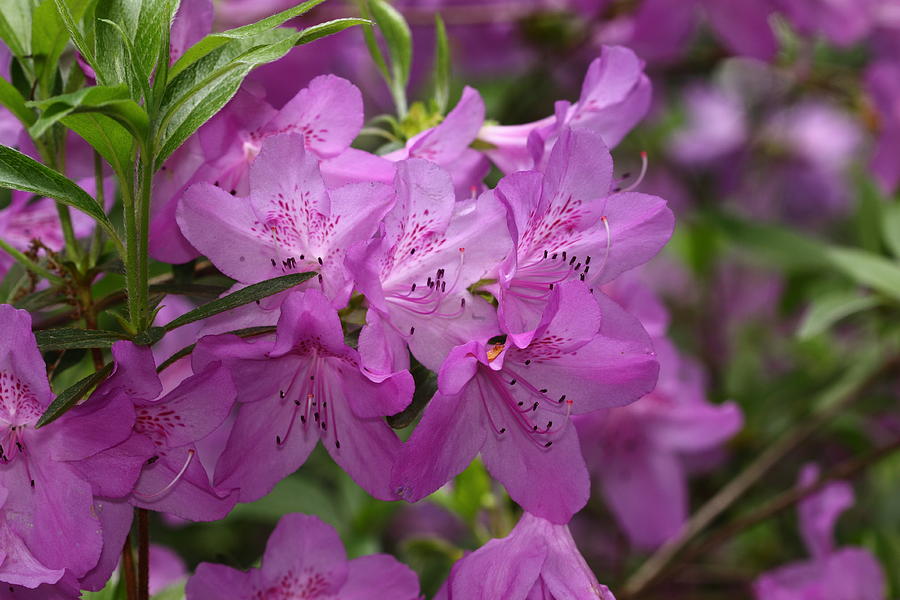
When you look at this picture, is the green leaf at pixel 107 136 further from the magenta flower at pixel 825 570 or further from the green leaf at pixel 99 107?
the magenta flower at pixel 825 570

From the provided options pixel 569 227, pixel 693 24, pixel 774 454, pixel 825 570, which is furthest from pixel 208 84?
pixel 693 24

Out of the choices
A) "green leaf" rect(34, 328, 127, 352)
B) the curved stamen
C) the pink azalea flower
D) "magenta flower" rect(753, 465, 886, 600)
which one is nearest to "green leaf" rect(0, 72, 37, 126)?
"green leaf" rect(34, 328, 127, 352)

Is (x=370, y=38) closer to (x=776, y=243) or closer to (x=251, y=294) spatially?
(x=251, y=294)

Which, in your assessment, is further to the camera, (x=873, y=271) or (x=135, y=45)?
(x=873, y=271)

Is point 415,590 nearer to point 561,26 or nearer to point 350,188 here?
point 350,188

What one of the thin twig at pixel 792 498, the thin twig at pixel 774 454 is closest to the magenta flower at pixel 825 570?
the thin twig at pixel 792 498

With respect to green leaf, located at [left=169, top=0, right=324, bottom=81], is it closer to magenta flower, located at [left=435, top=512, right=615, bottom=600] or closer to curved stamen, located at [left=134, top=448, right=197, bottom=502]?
curved stamen, located at [left=134, top=448, right=197, bottom=502]
